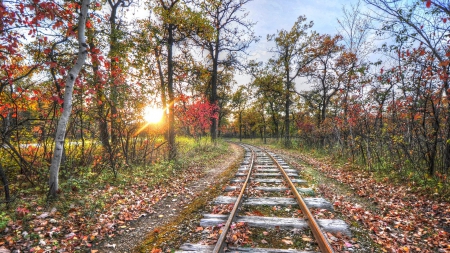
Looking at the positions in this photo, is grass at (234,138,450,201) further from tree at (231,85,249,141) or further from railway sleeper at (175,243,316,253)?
tree at (231,85,249,141)

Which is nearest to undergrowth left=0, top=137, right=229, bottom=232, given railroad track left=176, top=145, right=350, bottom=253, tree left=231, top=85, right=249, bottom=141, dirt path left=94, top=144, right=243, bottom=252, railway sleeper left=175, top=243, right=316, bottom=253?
dirt path left=94, top=144, right=243, bottom=252

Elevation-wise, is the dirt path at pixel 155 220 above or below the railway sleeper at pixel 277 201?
below

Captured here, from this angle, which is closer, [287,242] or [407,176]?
[287,242]

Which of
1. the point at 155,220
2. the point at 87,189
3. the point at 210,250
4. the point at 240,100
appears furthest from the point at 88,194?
the point at 240,100

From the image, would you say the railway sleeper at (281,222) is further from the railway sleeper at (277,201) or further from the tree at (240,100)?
the tree at (240,100)

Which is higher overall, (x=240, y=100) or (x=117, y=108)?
(x=240, y=100)

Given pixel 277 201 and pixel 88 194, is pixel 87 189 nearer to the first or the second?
pixel 88 194

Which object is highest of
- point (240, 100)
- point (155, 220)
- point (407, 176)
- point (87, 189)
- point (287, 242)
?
point (240, 100)

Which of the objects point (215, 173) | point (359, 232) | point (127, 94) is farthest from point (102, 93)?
point (359, 232)

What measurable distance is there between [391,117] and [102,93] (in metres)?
11.2

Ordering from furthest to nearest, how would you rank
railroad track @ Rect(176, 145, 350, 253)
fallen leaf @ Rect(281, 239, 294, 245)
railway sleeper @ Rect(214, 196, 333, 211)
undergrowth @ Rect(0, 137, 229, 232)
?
railway sleeper @ Rect(214, 196, 333, 211), undergrowth @ Rect(0, 137, 229, 232), fallen leaf @ Rect(281, 239, 294, 245), railroad track @ Rect(176, 145, 350, 253)

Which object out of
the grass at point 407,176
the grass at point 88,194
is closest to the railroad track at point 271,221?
the grass at point 88,194

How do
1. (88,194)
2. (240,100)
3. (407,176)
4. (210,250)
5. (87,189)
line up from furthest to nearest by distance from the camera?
(240,100)
(407,176)
(87,189)
(88,194)
(210,250)

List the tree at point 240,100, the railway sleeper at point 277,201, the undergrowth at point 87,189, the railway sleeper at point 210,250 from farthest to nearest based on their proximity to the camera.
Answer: the tree at point 240,100 < the railway sleeper at point 277,201 < the undergrowth at point 87,189 < the railway sleeper at point 210,250
